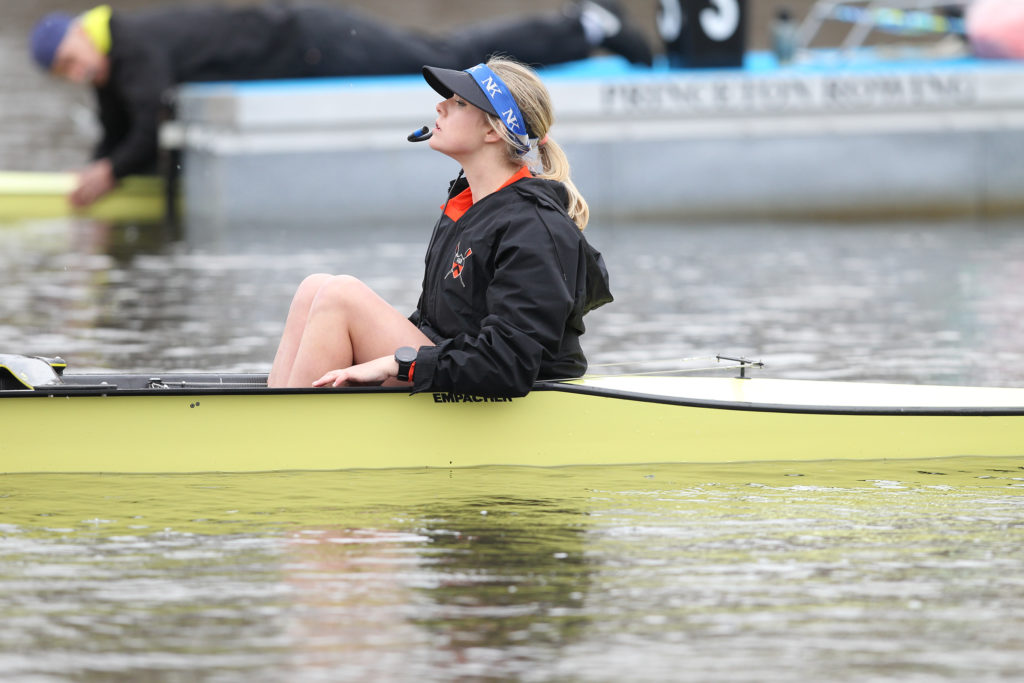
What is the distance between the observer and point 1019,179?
44.1ft

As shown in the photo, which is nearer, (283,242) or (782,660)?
(782,660)

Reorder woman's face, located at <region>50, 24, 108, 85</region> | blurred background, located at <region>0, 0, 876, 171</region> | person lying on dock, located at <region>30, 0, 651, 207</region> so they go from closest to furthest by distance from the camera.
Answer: woman's face, located at <region>50, 24, 108, 85</region> < person lying on dock, located at <region>30, 0, 651, 207</region> < blurred background, located at <region>0, 0, 876, 171</region>

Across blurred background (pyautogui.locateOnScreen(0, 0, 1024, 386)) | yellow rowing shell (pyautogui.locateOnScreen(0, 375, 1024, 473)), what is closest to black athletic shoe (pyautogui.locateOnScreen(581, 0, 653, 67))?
blurred background (pyautogui.locateOnScreen(0, 0, 1024, 386))

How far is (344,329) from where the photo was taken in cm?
499

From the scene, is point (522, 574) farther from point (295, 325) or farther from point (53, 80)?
point (53, 80)

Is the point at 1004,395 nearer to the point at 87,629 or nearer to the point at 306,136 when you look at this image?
the point at 87,629

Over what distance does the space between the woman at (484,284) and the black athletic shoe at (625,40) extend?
8.86 metres

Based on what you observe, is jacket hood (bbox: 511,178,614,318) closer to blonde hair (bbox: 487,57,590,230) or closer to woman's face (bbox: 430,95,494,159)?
blonde hair (bbox: 487,57,590,230)

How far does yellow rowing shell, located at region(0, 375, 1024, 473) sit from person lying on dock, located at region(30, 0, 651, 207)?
7.57 metres

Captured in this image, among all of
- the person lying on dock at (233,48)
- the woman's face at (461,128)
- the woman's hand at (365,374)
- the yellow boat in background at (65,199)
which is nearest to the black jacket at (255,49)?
the person lying on dock at (233,48)

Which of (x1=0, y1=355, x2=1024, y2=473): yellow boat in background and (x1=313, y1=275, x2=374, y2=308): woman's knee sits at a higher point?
(x1=313, y1=275, x2=374, y2=308): woman's knee

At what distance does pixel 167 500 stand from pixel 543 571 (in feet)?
4.11

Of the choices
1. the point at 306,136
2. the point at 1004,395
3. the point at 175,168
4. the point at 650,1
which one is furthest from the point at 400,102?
the point at 650,1

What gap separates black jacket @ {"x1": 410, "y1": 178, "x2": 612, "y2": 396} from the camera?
478 centimetres
